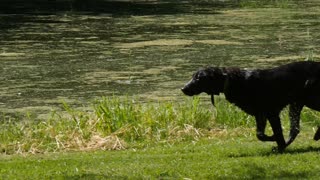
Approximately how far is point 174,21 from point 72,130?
685 inches

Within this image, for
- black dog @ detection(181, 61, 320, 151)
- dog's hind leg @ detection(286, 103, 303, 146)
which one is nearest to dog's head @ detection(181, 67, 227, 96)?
black dog @ detection(181, 61, 320, 151)

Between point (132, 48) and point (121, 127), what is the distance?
9630 millimetres

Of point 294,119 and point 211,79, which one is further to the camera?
point 294,119

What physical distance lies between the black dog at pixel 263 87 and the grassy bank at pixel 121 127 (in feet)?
6.78

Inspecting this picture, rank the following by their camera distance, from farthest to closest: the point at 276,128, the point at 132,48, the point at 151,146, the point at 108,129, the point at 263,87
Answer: the point at 132,48
the point at 108,129
the point at 151,146
the point at 276,128
the point at 263,87

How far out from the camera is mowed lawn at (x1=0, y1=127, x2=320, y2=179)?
7.52 m

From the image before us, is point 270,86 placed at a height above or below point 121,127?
above

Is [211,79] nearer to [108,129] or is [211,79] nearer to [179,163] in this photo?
[179,163]

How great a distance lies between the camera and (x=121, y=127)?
35.0 ft

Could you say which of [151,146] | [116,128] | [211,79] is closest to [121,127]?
[116,128]

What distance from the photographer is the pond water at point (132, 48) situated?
1452cm

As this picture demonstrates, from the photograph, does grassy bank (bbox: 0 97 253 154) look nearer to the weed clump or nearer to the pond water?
the weed clump

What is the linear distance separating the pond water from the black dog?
4.98 m

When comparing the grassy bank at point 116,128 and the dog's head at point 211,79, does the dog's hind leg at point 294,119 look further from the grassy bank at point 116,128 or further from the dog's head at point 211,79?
the grassy bank at point 116,128
